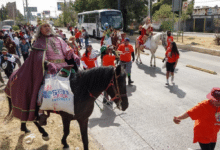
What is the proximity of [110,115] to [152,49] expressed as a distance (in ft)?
22.3

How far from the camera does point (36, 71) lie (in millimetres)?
3855

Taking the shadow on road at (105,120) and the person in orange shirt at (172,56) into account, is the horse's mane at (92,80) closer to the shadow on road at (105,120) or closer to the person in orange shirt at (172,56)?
the shadow on road at (105,120)

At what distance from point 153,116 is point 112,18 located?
827 inches

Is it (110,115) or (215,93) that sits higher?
(215,93)

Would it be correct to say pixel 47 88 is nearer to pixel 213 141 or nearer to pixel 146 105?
pixel 213 141

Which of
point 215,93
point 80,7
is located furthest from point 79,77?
point 80,7

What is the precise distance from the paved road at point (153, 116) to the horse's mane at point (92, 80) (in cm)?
166

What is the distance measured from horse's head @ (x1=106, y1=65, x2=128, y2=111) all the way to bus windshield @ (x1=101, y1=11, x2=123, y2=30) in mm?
22006

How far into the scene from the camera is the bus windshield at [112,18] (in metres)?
24.6

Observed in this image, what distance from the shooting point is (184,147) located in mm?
4391

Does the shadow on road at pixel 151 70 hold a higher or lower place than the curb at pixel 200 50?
lower

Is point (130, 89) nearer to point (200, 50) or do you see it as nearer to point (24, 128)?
point (24, 128)

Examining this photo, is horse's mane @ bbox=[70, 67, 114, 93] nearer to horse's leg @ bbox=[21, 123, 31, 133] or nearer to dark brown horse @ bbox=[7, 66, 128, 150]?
dark brown horse @ bbox=[7, 66, 128, 150]

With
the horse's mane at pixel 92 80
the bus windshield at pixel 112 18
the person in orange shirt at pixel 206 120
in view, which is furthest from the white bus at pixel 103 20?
the person in orange shirt at pixel 206 120
